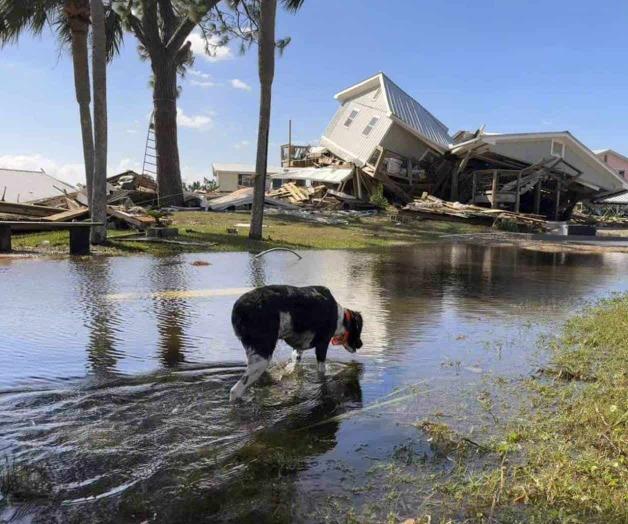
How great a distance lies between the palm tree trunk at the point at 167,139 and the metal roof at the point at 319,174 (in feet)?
36.4

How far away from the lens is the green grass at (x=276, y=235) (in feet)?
48.1

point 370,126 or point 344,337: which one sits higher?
point 370,126

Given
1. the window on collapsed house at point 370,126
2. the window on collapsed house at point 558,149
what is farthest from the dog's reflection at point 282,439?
the window on collapsed house at point 558,149

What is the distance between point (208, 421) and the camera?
4.41 m

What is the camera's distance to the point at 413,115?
3656cm

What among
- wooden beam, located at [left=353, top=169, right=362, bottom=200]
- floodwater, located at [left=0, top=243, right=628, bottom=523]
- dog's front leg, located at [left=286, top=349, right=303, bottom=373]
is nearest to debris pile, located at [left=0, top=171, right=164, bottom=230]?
floodwater, located at [left=0, top=243, right=628, bottom=523]

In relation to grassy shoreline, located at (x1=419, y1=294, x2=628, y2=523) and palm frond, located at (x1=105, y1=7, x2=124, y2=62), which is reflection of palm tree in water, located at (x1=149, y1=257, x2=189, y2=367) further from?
palm frond, located at (x1=105, y1=7, x2=124, y2=62)

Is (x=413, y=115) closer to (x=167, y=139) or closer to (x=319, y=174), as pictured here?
(x=319, y=174)

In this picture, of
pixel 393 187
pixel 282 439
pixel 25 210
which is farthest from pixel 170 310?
pixel 393 187

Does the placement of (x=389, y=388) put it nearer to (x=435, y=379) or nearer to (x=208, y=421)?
(x=435, y=379)

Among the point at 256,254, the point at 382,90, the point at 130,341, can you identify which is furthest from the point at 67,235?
the point at 382,90

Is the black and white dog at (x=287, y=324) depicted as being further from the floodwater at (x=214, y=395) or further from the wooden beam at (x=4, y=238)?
the wooden beam at (x=4, y=238)

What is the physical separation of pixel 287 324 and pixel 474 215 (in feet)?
83.4

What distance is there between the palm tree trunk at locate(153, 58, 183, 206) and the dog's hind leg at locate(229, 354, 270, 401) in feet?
76.1
